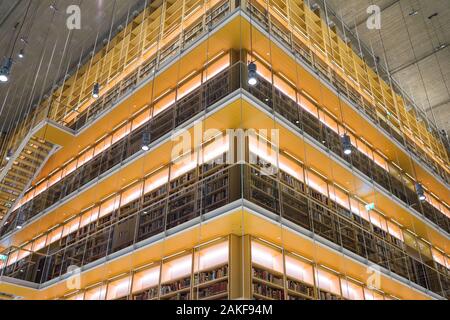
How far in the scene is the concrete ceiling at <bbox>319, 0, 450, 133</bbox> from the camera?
28.8ft

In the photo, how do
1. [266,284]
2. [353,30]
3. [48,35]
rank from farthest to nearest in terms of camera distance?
1. [353,30]
2. [48,35]
3. [266,284]

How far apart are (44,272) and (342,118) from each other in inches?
245

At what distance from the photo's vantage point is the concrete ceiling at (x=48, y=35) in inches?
339

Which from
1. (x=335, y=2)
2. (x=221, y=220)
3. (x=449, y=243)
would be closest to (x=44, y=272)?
(x=221, y=220)

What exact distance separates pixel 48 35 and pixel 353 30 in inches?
278

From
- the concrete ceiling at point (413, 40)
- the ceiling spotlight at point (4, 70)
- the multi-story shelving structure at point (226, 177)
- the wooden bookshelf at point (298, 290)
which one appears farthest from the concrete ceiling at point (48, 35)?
the wooden bookshelf at point (298, 290)

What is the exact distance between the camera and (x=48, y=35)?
30.3 feet

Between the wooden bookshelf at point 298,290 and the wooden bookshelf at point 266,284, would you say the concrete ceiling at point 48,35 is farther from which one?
the wooden bookshelf at point 298,290

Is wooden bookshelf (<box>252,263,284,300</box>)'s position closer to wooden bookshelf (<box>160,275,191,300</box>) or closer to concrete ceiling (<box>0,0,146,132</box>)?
wooden bookshelf (<box>160,275,191,300</box>)

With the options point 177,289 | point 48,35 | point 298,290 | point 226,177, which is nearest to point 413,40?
point 226,177

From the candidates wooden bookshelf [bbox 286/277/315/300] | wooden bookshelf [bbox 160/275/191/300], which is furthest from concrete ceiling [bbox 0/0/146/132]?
wooden bookshelf [bbox 286/277/315/300]

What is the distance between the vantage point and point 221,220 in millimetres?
4879

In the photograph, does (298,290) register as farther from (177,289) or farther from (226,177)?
(226,177)
